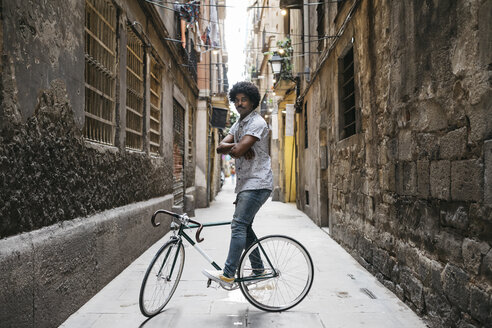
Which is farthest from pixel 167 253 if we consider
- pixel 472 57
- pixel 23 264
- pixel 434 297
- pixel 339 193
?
pixel 339 193

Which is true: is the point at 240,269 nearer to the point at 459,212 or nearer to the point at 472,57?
the point at 459,212

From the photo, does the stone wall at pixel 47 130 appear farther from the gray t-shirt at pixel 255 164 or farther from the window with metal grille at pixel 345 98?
the window with metal grille at pixel 345 98

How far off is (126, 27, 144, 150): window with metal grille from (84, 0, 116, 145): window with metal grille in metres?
0.88

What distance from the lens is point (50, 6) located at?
341cm

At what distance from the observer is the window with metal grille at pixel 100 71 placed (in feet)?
15.3

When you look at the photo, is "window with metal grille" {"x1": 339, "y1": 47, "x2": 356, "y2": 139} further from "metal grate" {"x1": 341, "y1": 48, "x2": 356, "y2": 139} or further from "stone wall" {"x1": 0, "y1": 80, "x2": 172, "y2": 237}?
"stone wall" {"x1": 0, "y1": 80, "x2": 172, "y2": 237}

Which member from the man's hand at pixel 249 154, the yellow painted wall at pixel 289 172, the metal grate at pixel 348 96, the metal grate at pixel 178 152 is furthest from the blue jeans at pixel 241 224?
the yellow painted wall at pixel 289 172

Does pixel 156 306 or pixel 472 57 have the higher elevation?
pixel 472 57

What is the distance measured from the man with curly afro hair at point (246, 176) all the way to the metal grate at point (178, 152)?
6.83 m

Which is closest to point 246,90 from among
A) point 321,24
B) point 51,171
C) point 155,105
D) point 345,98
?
point 51,171

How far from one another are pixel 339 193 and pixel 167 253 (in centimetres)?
452

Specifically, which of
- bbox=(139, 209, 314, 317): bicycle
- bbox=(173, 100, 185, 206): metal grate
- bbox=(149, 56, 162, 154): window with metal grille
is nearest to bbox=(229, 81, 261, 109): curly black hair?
bbox=(139, 209, 314, 317): bicycle

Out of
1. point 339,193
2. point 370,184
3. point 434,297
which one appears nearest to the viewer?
point 434,297

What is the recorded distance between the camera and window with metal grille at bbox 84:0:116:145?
466cm
